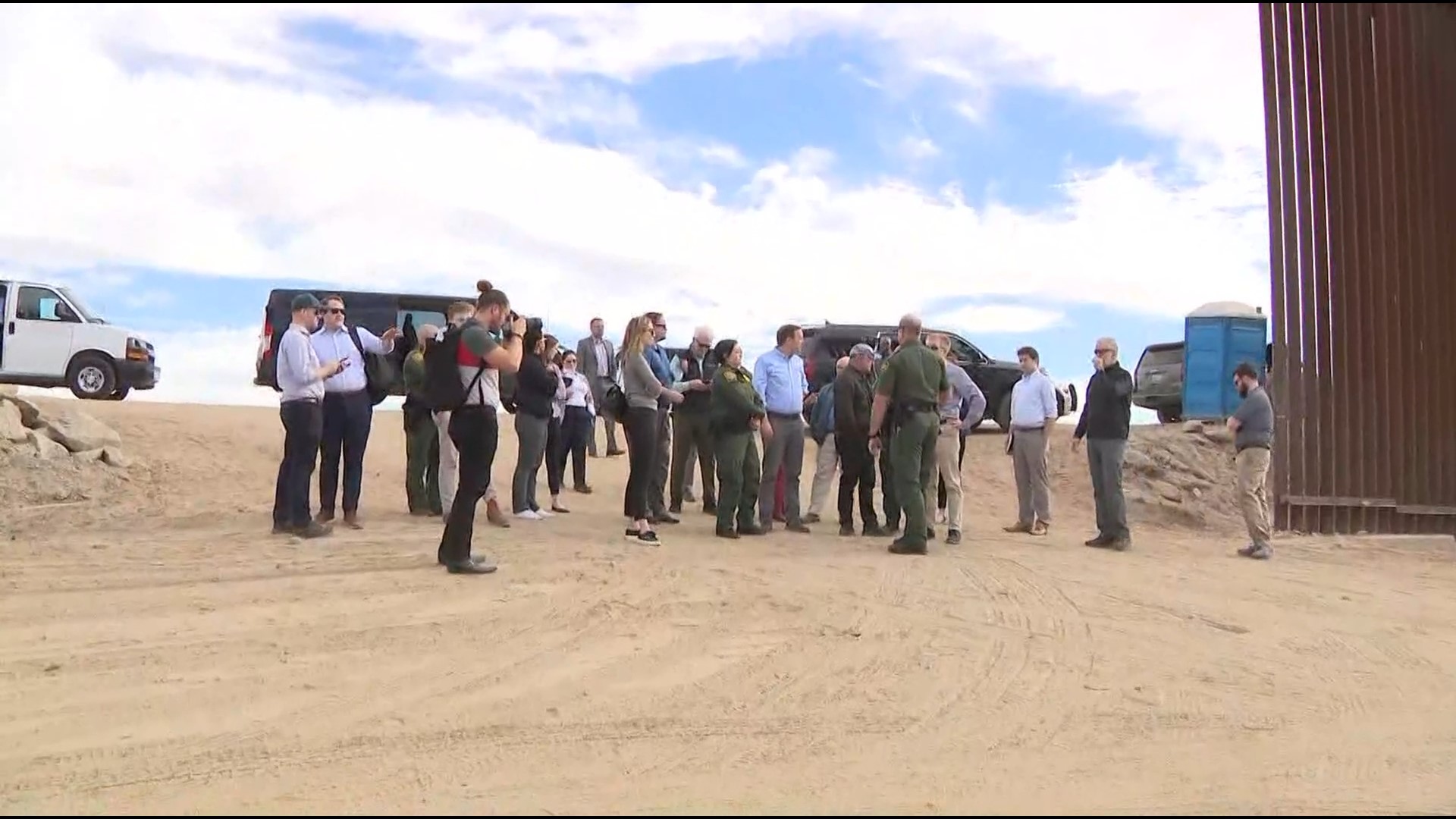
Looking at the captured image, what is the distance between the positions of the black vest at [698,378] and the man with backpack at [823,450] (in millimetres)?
1156

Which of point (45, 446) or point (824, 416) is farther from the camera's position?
point (45, 446)

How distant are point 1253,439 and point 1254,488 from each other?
0.45m

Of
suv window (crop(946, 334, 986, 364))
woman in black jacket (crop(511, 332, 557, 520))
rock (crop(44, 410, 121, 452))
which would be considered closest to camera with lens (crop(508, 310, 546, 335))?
woman in black jacket (crop(511, 332, 557, 520))

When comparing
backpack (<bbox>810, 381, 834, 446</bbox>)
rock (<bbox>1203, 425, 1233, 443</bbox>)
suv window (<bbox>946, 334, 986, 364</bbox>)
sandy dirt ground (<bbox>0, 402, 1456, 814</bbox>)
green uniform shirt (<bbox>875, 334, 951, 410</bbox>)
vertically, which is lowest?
sandy dirt ground (<bbox>0, 402, 1456, 814</bbox>)

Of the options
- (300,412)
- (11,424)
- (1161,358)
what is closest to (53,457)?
(11,424)

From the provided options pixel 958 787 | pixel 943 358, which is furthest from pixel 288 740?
pixel 943 358

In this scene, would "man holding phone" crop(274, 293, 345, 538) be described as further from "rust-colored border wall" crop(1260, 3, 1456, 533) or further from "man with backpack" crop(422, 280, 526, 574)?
"rust-colored border wall" crop(1260, 3, 1456, 533)

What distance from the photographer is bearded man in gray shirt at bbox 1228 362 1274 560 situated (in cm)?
919

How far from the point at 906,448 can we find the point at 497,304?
346 centimetres

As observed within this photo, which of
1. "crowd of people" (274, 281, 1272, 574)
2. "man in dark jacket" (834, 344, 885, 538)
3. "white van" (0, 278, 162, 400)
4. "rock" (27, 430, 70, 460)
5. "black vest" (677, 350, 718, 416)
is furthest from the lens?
"white van" (0, 278, 162, 400)

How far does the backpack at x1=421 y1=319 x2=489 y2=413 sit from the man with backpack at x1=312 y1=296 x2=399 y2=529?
1.50 metres

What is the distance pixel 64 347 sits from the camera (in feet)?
46.8

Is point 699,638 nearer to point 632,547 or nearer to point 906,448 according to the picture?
point 632,547

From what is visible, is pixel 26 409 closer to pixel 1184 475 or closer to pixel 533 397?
pixel 533 397
